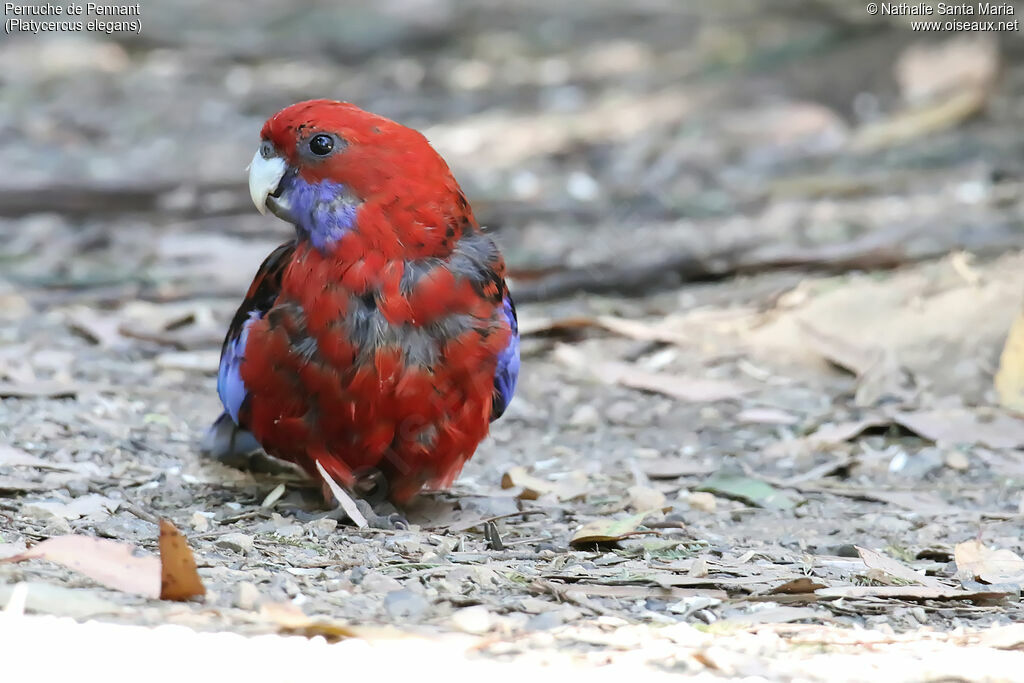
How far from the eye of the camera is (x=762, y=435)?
428 centimetres

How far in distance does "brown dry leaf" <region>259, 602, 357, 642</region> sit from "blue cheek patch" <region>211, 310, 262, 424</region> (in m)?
1.10

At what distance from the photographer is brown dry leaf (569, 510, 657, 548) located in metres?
3.01

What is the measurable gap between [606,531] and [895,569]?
0.63m

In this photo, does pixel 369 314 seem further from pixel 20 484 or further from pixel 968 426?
pixel 968 426

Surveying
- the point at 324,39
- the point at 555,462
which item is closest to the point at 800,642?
the point at 555,462

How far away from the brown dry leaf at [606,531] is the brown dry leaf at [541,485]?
0.91 ft

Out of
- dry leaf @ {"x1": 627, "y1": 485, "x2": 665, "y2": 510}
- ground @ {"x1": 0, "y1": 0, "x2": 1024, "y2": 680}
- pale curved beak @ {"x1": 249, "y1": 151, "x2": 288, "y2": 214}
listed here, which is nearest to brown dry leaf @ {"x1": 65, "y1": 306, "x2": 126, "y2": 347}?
ground @ {"x1": 0, "y1": 0, "x2": 1024, "y2": 680}

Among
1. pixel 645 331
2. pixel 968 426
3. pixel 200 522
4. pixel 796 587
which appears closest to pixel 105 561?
pixel 200 522

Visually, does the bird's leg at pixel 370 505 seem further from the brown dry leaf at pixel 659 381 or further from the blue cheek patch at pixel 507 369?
the brown dry leaf at pixel 659 381

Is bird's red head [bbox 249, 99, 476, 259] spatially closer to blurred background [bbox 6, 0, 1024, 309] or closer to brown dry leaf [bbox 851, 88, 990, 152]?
blurred background [bbox 6, 0, 1024, 309]

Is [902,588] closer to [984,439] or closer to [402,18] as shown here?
[984,439]

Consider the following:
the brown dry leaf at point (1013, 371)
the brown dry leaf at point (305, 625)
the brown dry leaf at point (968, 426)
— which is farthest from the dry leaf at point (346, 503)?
the brown dry leaf at point (1013, 371)

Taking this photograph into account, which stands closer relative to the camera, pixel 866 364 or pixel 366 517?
pixel 366 517

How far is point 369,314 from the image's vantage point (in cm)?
299
